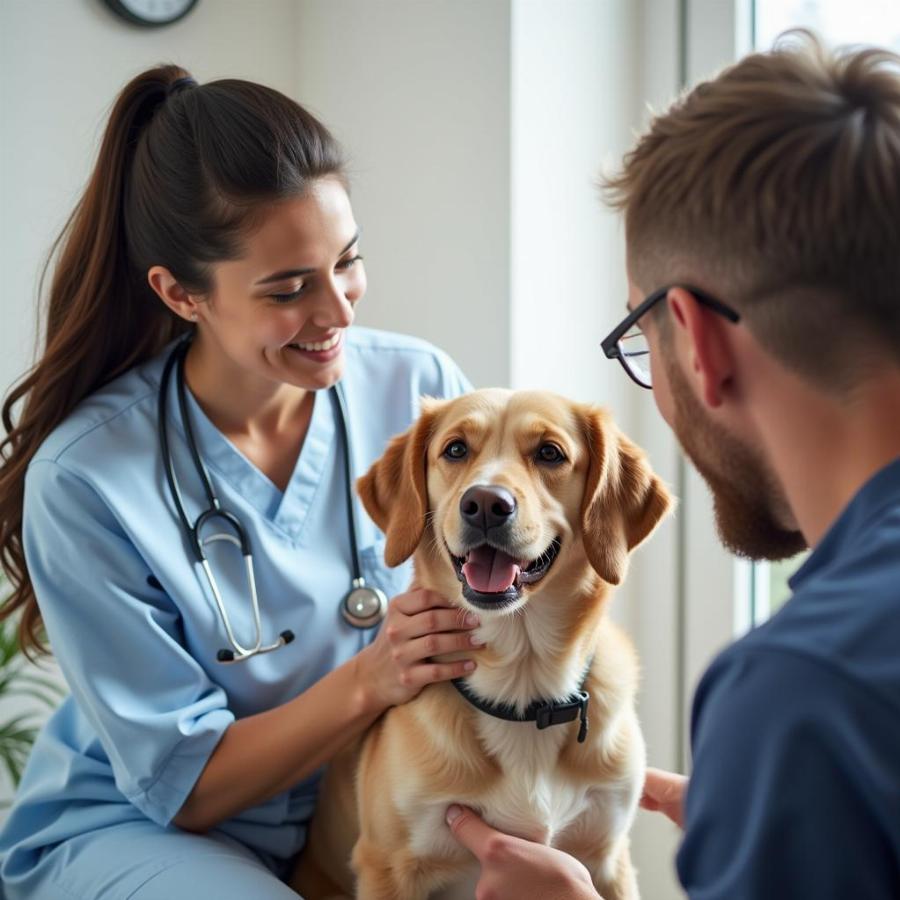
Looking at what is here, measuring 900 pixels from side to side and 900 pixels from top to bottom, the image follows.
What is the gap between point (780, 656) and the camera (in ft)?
2.25

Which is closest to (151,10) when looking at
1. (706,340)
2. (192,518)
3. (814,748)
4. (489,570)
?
(192,518)

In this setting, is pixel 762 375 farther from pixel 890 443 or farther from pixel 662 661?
pixel 662 661

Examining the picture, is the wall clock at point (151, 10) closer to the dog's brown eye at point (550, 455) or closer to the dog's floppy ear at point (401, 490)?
the dog's floppy ear at point (401, 490)

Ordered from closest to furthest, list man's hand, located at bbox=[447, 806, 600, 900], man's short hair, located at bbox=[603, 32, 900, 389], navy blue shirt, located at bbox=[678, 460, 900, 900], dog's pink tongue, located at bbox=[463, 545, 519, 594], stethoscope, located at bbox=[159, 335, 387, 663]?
navy blue shirt, located at bbox=[678, 460, 900, 900], man's short hair, located at bbox=[603, 32, 900, 389], man's hand, located at bbox=[447, 806, 600, 900], dog's pink tongue, located at bbox=[463, 545, 519, 594], stethoscope, located at bbox=[159, 335, 387, 663]

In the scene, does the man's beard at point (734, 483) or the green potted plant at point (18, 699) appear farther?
the green potted plant at point (18, 699)

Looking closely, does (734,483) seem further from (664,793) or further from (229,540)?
(229,540)

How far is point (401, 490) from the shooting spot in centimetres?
155

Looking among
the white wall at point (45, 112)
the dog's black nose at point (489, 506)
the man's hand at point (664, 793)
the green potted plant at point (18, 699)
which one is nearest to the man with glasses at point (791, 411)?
the dog's black nose at point (489, 506)

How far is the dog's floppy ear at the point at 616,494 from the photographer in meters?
1.45

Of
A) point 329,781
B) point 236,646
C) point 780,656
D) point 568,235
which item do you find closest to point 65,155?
point 568,235

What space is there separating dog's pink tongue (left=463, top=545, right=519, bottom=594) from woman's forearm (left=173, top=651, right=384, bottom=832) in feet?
0.85

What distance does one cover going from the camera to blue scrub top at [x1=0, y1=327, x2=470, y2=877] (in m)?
1.56

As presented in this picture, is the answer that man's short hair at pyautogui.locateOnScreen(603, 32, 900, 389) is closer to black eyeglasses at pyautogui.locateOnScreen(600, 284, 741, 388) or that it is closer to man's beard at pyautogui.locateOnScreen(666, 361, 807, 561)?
black eyeglasses at pyautogui.locateOnScreen(600, 284, 741, 388)

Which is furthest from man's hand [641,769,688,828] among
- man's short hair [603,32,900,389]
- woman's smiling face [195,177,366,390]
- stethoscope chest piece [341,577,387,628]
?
man's short hair [603,32,900,389]
